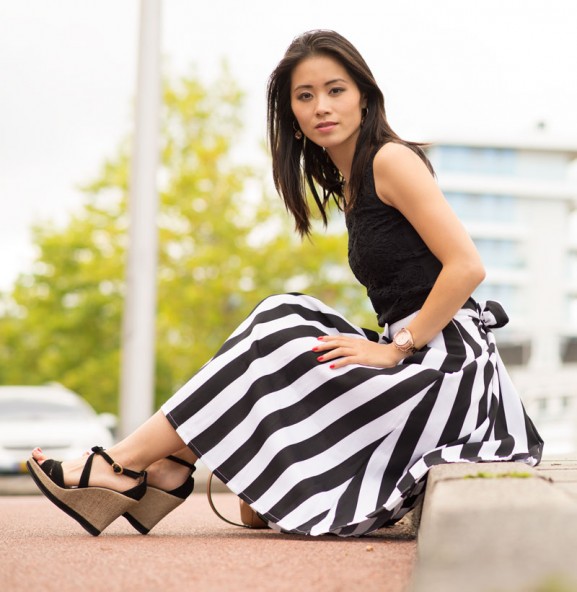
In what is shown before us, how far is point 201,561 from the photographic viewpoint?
9.39ft

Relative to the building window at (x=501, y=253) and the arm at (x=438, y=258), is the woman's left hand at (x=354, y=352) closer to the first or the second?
the arm at (x=438, y=258)

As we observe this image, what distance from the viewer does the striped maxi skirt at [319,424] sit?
344 centimetres

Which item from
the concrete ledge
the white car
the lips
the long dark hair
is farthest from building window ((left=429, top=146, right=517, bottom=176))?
the concrete ledge

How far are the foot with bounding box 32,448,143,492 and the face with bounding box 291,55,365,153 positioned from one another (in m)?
1.30

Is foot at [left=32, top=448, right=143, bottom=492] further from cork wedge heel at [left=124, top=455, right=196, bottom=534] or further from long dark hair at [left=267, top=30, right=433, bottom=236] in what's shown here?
long dark hair at [left=267, top=30, right=433, bottom=236]

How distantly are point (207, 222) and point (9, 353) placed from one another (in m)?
17.6

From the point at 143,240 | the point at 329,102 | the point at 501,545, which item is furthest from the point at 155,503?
the point at 143,240

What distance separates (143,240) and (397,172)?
274 inches

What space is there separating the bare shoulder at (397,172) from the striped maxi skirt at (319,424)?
513 millimetres

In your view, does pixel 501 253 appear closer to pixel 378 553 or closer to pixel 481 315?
pixel 481 315

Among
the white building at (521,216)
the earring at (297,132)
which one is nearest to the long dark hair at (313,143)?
the earring at (297,132)

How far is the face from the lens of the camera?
3.84 m

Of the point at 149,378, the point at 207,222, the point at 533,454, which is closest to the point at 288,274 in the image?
the point at 207,222

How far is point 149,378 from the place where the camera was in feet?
33.7
